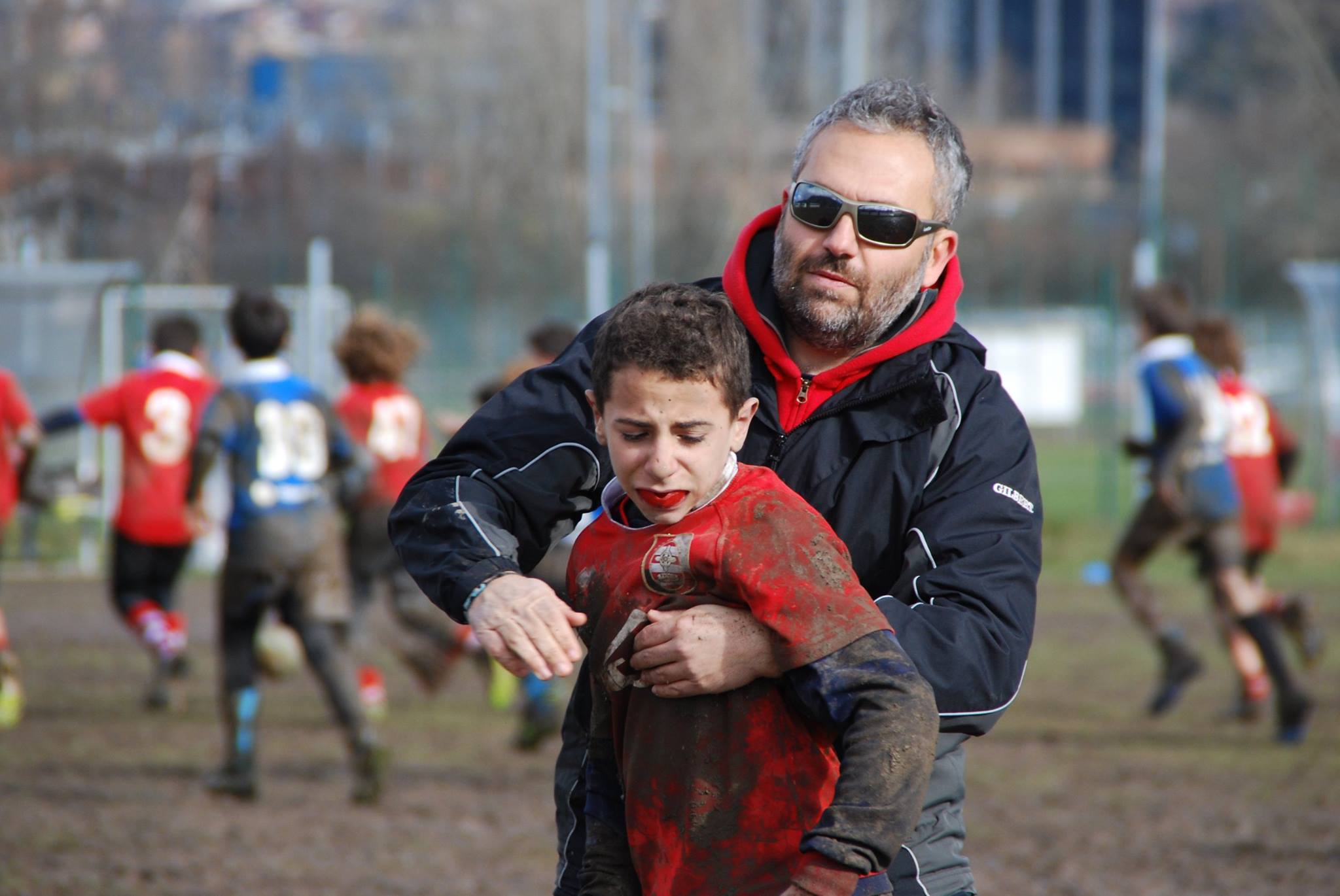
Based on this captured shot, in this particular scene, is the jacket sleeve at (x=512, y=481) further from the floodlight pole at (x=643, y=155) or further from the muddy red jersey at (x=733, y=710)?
the floodlight pole at (x=643, y=155)

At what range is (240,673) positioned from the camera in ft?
22.7

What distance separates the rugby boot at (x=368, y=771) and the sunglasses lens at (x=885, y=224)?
197 inches

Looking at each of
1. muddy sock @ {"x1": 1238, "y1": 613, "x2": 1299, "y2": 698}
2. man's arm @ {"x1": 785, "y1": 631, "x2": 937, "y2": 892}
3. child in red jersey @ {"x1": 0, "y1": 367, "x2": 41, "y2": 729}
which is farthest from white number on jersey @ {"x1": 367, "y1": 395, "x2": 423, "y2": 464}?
man's arm @ {"x1": 785, "y1": 631, "x2": 937, "y2": 892}

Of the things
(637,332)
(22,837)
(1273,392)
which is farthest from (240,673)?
(1273,392)

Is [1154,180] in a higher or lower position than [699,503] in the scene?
lower

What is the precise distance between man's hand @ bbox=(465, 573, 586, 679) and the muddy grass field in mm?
3755

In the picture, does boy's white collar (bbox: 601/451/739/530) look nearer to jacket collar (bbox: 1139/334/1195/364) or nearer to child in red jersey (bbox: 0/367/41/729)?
jacket collar (bbox: 1139/334/1195/364)

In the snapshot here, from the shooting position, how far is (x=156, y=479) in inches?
364

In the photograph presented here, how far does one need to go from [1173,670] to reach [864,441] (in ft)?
22.2

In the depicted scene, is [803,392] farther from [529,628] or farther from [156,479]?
[156,479]

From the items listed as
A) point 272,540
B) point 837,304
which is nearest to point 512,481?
point 837,304

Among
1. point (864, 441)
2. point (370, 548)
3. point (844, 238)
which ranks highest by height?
point (844, 238)

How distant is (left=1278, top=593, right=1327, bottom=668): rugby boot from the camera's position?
8.67 m

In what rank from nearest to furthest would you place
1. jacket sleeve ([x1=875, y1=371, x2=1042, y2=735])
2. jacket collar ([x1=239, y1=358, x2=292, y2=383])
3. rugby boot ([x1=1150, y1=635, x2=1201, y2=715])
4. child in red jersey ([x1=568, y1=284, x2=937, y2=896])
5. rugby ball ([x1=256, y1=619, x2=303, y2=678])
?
1. child in red jersey ([x1=568, y1=284, x2=937, y2=896])
2. jacket sleeve ([x1=875, y1=371, x2=1042, y2=735])
3. jacket collar ([x1=239, y1=358, x2=292, y2=383])
4. rugby ball ([x1=256, y1=619, x2=303, y2=678])
5. rugby boot ([x1=1150, y1=635, x2=1201, y2=715])
